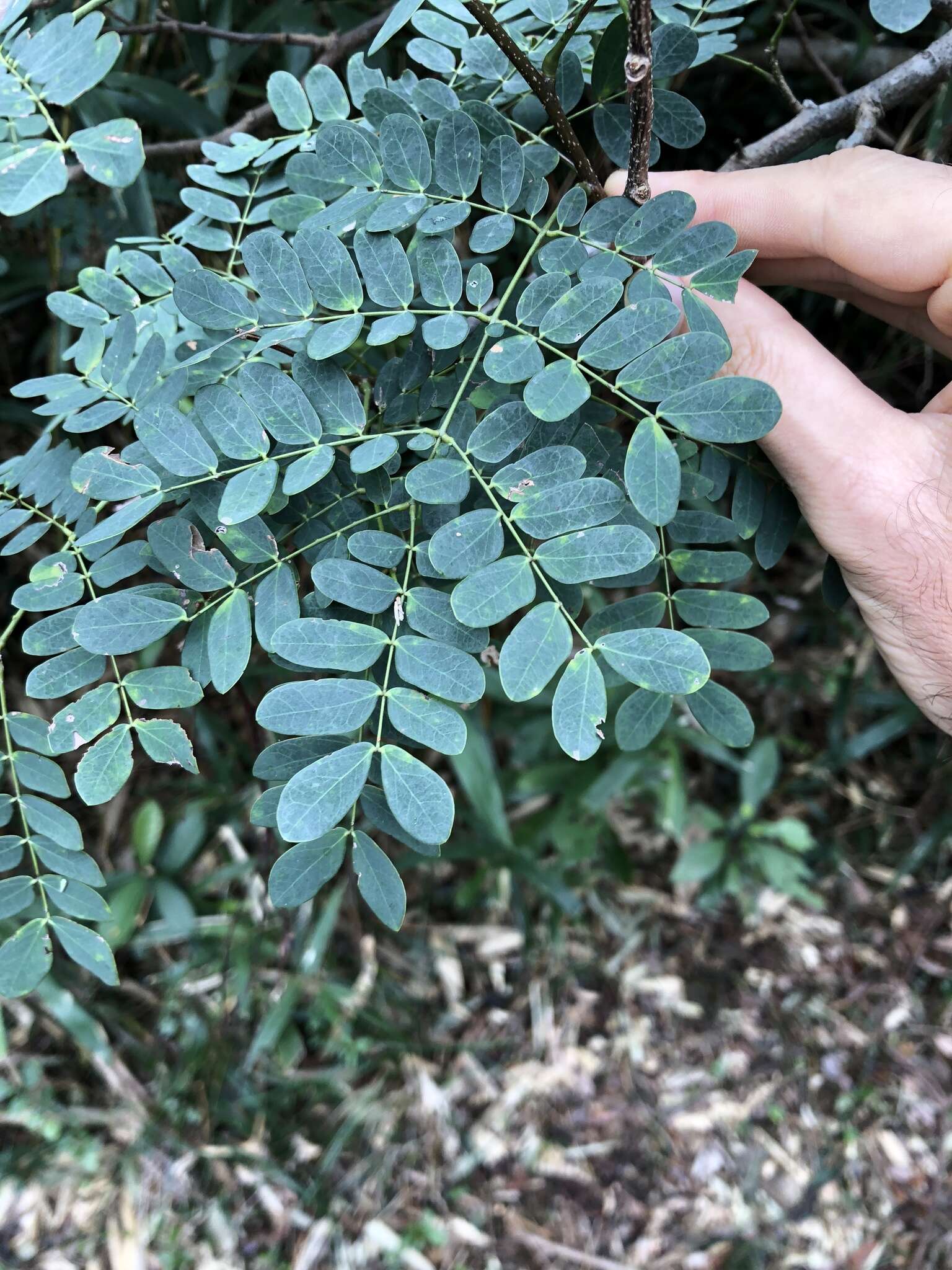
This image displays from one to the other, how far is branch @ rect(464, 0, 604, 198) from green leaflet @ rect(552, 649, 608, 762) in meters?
0.37

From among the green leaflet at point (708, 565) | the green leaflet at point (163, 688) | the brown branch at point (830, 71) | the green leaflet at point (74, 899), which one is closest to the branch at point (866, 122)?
the brown branch at point (830, 71)

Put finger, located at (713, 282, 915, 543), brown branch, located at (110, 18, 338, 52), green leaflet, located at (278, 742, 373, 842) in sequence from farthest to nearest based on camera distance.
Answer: brown branch, located at (110, 18, 338, 52) < finger, located at (713, 282, 915, 543) < green leaflet, located at (278, 742, 373, 842)

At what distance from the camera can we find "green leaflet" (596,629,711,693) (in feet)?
1.84

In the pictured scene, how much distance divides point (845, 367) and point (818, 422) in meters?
0.07

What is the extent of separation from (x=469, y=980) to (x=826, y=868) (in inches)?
29.9

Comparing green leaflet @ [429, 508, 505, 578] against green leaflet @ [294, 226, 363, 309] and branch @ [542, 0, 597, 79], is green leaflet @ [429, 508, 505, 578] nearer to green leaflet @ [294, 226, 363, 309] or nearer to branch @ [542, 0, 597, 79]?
green leaflet @ [294, 226, 363, 309]

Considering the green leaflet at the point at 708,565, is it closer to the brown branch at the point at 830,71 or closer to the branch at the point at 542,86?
the branch at the point at 542,86

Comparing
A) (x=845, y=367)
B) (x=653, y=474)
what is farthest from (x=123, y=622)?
(x=845, y=367)

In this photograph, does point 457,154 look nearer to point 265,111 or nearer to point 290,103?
point 290,103

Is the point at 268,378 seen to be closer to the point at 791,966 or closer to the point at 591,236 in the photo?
the point at 591,236

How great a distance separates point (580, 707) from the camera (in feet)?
1.90

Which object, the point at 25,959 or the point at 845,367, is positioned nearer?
the point at 25,959

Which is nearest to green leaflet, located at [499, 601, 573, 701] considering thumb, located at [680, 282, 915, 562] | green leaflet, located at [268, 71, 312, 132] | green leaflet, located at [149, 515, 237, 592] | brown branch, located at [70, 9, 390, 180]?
green leaflet, located at [149, 515, 237, 592]

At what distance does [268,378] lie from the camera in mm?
629
